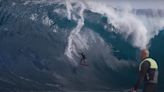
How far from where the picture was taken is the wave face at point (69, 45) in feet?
34.0

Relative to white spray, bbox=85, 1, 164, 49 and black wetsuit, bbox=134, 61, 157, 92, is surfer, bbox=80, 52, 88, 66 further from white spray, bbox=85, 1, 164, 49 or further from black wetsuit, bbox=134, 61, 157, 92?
black wetsuit, bbox=134, 61, 157, 92

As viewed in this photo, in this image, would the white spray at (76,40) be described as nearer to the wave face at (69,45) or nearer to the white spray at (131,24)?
the wave face at (69,45)

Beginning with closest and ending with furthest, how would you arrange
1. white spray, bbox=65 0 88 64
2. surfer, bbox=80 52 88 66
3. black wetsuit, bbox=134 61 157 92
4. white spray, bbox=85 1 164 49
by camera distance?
1. black wetsuit, bbox=134 61 157 92
2. surfer, bbox=80 52 88 66
3. white spray, bbox=65 0 88 64
4. white spray, bbox=85 1 164 49

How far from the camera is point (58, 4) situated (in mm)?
10633

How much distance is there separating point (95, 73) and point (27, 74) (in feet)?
4.23

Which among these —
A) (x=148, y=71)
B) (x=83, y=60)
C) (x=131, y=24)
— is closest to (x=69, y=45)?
(x=83, y=60)

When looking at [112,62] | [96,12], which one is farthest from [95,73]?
[96,12]

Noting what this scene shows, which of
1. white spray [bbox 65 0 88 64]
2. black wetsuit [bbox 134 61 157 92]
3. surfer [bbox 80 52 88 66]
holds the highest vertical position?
white spray [bbox 65 0 88 64]

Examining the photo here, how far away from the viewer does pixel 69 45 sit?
34.0 feet

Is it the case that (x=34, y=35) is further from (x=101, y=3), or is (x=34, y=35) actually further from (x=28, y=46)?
(x=101, y=3)

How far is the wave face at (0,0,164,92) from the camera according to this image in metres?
10.4

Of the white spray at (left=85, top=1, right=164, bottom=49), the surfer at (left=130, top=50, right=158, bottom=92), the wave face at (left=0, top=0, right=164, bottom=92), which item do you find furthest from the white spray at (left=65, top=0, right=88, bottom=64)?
the surfer at (left=130, top=50, right=158, bottom=92)

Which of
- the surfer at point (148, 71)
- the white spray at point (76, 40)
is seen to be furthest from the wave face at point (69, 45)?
the surfer at point (148, 71)

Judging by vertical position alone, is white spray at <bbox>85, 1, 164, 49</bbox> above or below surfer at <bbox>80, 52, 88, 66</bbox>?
above
